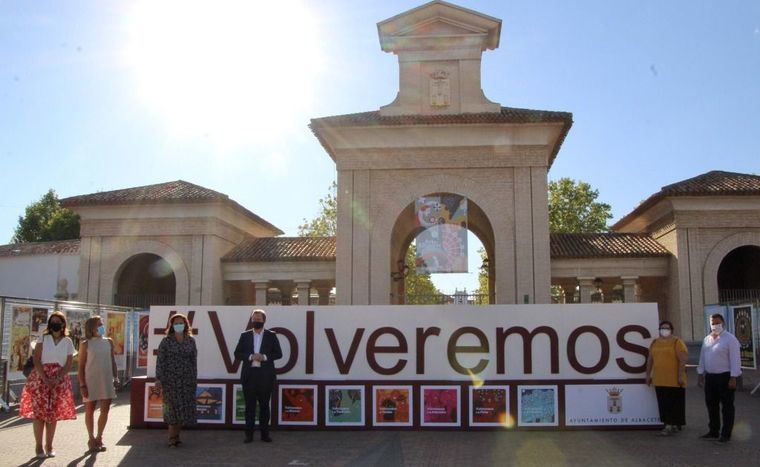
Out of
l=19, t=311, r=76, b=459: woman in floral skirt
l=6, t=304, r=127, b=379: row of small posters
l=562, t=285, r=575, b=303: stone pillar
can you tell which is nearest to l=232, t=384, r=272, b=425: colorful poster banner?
l=19, t=311, r=76, b=459: woman in floral skirt

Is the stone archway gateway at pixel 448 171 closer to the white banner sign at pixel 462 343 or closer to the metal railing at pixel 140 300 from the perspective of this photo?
the metal railing at pixel 140 300

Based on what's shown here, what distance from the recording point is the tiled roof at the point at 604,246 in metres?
26.3

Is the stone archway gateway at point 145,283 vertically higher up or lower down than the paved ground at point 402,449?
higher up

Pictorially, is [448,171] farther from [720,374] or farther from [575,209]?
[575,209]

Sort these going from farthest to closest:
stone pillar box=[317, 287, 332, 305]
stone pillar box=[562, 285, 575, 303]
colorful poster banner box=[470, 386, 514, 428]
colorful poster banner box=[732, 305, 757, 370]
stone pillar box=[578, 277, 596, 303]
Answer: stone pillar box=[317, 287, 332, 305]
stone pillar box=[562, 285, 575, 303]
stone pillar box=[578, 277, 596, 303]
colorful poster banner box=[732, 305, 757, 370]
colorful poster banner box=[470, 386, 514, 428]

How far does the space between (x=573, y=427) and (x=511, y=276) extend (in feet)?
44.0

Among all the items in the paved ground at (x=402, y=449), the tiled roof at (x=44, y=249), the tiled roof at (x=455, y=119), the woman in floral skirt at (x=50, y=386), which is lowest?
the paved ground at (x=402, y=449)

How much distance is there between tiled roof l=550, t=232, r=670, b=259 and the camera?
26.3 m

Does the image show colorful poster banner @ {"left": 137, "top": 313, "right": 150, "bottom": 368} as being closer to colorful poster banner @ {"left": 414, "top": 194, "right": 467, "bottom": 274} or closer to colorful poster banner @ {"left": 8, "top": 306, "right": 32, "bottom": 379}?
colorful poster banner @ {"left": 8, "top": 306, "right": 32, "bottom": 379}

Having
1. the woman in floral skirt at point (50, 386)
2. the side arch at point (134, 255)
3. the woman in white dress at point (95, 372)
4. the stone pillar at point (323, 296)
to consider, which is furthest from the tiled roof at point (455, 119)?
the woman in floral skirt at point (50, 386)

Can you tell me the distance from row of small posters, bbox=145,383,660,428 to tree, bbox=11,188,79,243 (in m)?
52.7

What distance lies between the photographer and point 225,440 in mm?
9609

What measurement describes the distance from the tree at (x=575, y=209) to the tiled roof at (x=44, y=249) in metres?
35.0

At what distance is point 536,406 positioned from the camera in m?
10.2
